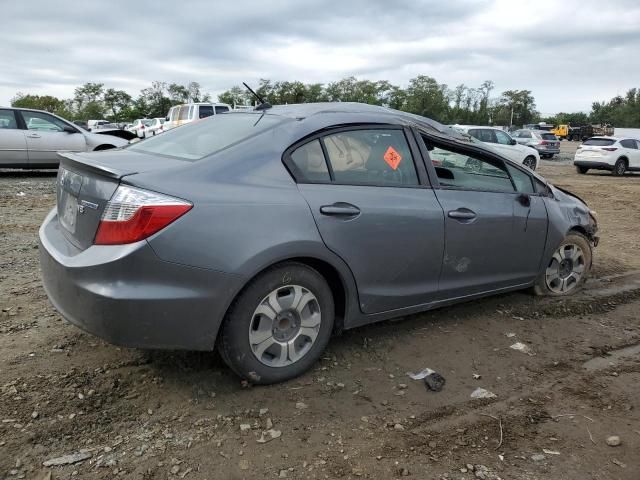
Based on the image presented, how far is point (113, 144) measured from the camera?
1210 cm

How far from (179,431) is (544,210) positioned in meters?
3.24

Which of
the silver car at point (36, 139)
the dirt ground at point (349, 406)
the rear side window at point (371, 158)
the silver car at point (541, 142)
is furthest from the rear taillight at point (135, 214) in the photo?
the silver car at point (541, 142)

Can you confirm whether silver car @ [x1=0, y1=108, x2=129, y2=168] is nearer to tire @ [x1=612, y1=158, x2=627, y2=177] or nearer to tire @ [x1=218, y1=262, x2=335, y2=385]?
tire @ [x1=218, y1=262, x2=335, y2=385]

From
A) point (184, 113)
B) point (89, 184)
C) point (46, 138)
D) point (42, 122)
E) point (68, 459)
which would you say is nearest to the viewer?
point (68, 459)

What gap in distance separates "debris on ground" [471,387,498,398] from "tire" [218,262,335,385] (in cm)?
90

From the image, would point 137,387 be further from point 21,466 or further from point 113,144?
point 113,144

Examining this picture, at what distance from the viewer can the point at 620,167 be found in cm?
2106

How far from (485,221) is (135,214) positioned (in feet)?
7.84

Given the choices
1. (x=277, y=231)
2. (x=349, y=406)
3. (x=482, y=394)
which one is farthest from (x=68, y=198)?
(x=482, y=394)

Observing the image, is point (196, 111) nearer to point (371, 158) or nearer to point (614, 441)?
point (371, 158)

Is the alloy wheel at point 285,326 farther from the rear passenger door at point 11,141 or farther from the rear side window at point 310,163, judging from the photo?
the rear passenger door at point 11,141

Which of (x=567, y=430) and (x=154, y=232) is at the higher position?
(x=154, y=232)

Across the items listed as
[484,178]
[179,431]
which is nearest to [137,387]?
[179,431]

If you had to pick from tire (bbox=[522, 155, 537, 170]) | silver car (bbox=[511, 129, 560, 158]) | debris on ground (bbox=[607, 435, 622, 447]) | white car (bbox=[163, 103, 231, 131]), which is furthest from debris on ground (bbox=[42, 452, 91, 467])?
silver car (bbox=[511, 129, 560, 158])
